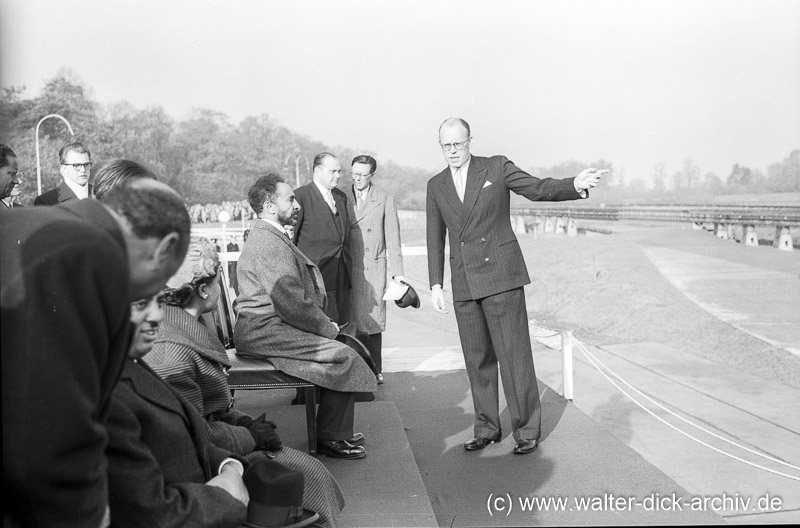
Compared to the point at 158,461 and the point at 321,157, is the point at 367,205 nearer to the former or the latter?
the point at 321,157

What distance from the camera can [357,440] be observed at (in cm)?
383

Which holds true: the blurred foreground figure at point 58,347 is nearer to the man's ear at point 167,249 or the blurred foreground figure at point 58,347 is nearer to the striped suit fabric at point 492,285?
the man's ear at point 167,249

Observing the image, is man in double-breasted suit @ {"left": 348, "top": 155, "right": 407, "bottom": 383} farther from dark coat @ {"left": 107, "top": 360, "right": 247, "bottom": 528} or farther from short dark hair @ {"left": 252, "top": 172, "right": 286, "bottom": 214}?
dark coat @ {"left": 107, "top": 360, "right": 247, "bottom": 528}

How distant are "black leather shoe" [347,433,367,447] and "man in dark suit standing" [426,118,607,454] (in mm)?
619

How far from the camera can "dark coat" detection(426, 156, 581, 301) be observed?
4219mm

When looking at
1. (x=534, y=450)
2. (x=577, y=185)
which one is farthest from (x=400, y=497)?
(x=577, y=185)

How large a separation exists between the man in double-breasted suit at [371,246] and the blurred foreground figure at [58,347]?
4713mm

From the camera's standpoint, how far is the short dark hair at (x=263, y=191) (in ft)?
12.4

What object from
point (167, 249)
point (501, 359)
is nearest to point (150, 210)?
point (167, 249)

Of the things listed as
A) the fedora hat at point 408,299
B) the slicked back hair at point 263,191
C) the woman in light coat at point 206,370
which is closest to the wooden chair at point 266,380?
the slicked back hair at point 263,191

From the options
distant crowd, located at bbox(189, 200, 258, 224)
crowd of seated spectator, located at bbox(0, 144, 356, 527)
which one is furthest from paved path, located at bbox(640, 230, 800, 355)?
distant crowd, located at bbox(189, 200, 258, 224)

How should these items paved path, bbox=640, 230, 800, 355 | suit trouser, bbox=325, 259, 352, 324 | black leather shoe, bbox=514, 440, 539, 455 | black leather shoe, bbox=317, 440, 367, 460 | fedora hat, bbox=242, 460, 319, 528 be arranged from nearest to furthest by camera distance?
fedora hat, bbox=242, 460, 319, 528 < black leather shoe, bbox=317, 440, 367, 460 < black leather shoe, bbox=514, 440, 539, 455 < suit trouser, bbox=325, 259, 352, 324 < paved path, bbox=640, 230, 800, 355

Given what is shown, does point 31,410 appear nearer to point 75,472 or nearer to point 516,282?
point 75,472

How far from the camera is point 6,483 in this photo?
1201mm
